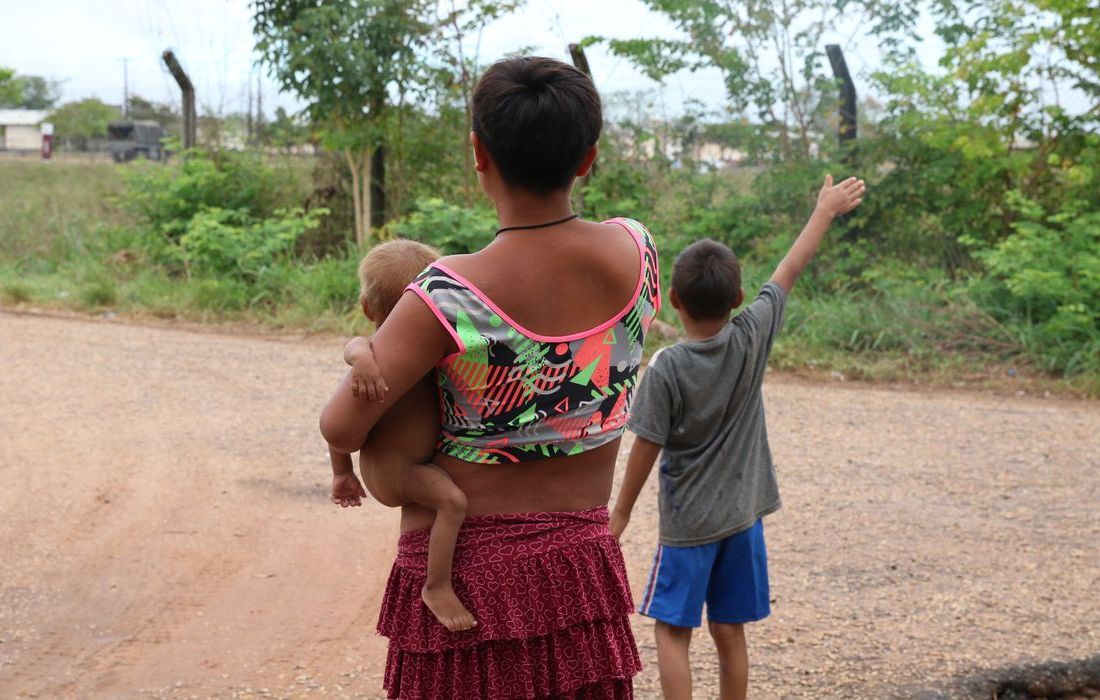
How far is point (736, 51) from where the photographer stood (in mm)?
10000

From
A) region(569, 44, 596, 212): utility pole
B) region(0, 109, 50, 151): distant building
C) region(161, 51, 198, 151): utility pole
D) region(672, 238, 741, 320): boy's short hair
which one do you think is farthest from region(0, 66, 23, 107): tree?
region(672, 238, 741, 320): boy's short hair

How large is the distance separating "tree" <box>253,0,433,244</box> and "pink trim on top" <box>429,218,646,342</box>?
9.36 m

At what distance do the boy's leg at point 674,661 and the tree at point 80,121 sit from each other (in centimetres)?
4365

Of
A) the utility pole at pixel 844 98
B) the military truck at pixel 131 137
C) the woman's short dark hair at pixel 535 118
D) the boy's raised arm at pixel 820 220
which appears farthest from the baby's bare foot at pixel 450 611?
the military truck at pixel 131 137

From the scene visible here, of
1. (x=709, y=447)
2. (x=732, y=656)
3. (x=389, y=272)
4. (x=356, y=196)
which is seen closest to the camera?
(x=389, y=272)

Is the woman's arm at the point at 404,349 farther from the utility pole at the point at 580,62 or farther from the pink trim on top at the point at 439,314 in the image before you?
the utility pole at the point at 580,62

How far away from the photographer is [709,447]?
116 inches

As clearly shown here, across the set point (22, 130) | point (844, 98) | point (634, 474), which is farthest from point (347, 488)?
point (22, 130)

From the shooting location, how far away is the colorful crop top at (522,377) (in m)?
1.71

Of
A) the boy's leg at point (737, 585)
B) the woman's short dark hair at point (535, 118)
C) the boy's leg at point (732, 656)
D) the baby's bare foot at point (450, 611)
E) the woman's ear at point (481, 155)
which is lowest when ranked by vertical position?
the boy's leg at point (732, 656)

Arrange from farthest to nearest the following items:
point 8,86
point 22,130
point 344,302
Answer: point 22,130 → point 8,86 → point 344,302

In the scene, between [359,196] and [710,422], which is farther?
[359,196]

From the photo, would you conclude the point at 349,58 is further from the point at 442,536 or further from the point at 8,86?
the point at 8,86

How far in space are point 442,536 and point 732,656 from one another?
4.86 ft
